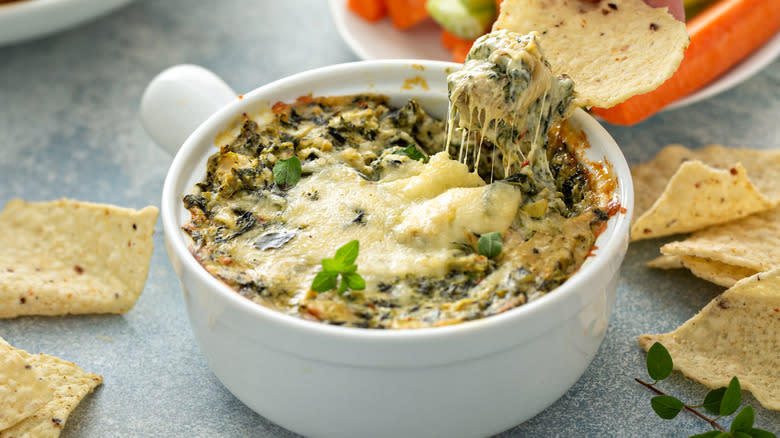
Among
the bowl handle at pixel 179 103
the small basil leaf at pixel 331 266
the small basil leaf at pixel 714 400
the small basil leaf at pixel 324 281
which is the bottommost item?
the small basil leaf at pixel 714 400

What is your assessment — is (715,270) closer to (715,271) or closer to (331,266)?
(715,271)

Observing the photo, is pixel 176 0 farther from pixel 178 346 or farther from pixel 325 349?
pixel 325 349

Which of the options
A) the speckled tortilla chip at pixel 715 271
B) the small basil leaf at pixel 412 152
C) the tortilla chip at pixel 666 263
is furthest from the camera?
the tortilla chip at pixel 666 263

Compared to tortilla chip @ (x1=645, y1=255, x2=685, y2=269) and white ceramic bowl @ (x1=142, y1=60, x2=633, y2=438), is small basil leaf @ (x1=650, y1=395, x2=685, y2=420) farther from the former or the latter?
tortilla chip @ (x1=645, y1=255, x2=685, y2=269)

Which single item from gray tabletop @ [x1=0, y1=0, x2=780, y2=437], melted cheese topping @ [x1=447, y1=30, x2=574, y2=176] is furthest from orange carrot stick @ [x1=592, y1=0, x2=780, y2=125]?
melted cheese topping @ [x1=447, y1=30, x2=574, y2=176]

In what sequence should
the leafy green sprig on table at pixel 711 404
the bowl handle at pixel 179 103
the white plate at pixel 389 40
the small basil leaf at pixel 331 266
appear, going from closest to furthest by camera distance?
the small basil leaf at pixel 331 266, the leafy green sprig on table at pixel 711 404, the bowl handle at pixel 179 103, the white plate at pixel 389 40

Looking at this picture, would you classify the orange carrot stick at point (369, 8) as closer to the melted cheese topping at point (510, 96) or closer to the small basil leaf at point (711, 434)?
the melted cheese topping at point (510, 96)

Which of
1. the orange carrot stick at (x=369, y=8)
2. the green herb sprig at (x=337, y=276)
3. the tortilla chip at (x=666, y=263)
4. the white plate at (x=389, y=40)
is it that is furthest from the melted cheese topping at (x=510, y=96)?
the orange carrot stick at (x=369, y=8)
